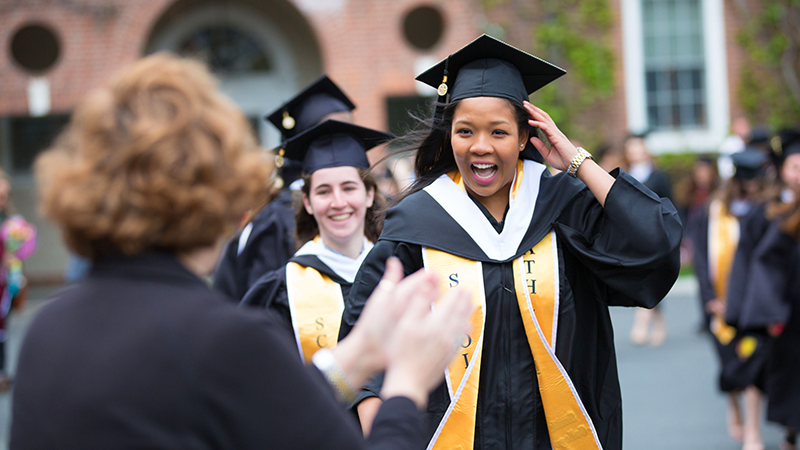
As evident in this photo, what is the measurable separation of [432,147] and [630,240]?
2.56 ft

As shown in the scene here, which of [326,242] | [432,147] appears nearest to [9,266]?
[326,242]

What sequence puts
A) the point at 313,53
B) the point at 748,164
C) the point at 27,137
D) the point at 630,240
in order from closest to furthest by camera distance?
1. the point at 630,240
2. the point at 748,164
3. the point at 313,53
4. the point at 27,137

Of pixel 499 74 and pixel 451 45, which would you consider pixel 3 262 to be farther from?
pixel 451 45

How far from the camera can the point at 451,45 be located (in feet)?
42.0

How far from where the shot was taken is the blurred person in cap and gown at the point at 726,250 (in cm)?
579

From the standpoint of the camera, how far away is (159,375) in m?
1.33

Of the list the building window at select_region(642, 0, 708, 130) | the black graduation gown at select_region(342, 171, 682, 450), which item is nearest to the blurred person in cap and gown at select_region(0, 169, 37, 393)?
the black graduation gown at select_region(342, 171, 682, 450)

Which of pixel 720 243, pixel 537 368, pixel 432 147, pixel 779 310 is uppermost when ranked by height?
pixel 432 147

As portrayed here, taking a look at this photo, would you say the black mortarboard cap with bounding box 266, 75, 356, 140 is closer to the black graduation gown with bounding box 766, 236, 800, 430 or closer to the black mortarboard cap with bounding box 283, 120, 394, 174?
the black mortarboard cap with bounding box 283, 120, 394, 174

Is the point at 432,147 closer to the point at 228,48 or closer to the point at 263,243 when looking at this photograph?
the point at 263,243

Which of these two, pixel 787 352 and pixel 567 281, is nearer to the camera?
pixel 567 281

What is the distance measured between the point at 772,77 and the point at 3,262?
38.9 feet

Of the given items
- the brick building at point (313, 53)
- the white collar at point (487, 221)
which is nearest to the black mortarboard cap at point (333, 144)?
the white collar at point (487, 221)

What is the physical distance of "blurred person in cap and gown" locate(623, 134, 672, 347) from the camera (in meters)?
8.65
